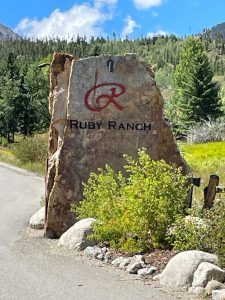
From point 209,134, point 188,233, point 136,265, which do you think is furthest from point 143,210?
point 209,134

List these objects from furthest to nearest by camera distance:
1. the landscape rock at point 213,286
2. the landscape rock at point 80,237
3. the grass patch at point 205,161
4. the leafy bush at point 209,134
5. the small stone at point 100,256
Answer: the leafy bush at point 209,134, the grass patch at point 205,161, the landscape rock at point 80,237, the small stone at point 100,256, the landscape rock at point 213,286

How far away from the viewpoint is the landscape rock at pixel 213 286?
21.5 ft

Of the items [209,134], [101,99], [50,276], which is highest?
[209,134]

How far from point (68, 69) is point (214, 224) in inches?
199

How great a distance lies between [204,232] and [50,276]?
2.28 metres

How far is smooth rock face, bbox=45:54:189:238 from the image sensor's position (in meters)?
10.8

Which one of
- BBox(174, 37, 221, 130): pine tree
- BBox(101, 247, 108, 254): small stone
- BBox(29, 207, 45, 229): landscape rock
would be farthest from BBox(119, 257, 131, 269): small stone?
BBox(174, 37, 221, 130): pine tree

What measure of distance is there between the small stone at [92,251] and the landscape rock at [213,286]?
249 centimetres

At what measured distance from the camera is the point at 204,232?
777 centimetres

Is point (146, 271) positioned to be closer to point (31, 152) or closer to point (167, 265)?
point (167, 265)

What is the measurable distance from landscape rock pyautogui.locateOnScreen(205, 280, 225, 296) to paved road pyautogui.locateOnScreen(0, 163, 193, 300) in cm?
28

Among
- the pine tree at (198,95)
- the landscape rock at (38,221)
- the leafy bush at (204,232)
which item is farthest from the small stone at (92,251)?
the pine tree at (198,95)

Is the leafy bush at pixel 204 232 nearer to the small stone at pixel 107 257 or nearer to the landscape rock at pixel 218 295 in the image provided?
the landscape rock at pixel 218 295

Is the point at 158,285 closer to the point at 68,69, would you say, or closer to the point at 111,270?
the point at 111,270
